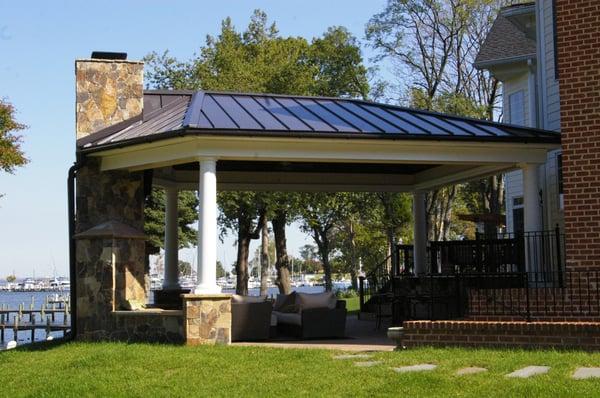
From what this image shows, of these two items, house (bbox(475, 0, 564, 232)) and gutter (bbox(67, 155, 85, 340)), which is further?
house (bbox(475, 0, 564, 232))

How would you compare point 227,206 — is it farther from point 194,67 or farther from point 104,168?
point 104,168

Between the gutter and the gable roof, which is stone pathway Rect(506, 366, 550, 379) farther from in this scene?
the gable roof

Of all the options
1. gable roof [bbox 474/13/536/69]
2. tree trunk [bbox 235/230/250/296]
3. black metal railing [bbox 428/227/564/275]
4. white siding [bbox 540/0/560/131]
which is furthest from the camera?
tree trunk [bbox 235/230/250/296]

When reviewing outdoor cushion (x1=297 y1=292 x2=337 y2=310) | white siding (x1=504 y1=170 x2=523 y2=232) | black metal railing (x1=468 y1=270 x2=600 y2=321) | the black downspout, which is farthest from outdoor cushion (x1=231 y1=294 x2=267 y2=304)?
white siding (x1=504 y1=170 x2=523 y2=232)

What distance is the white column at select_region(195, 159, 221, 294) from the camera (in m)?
13.2

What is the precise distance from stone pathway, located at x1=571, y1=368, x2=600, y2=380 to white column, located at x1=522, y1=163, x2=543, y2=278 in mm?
5356

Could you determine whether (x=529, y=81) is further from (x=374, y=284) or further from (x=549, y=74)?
(x=374, y=284)

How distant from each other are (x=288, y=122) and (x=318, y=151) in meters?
0.87

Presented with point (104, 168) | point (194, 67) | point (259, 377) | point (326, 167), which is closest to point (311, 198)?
point (194, 67)

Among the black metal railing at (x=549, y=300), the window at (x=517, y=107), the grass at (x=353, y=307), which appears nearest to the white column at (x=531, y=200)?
the black metal railing at (x=549, y=300)

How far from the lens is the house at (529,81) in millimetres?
16578

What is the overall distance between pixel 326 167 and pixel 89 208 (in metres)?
5.90

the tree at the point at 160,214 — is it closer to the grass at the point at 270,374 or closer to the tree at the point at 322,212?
the tree at the point at 322,212

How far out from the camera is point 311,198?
3741 cm
